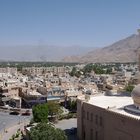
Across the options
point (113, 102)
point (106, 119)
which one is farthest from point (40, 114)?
point (106, 119)

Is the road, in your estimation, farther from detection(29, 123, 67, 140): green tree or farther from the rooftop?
the rooftop

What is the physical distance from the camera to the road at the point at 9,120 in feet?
155

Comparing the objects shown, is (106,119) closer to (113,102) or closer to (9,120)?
(113,102)

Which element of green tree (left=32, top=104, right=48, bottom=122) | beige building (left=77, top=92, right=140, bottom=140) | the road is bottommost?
the road

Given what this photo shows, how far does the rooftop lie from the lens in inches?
1164

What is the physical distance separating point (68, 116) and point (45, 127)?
59.6 feet

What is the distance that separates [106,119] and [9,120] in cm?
2486

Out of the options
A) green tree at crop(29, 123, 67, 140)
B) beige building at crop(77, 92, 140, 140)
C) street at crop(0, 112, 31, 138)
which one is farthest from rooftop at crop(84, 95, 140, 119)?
street at crop(0, 112, 31, 138)

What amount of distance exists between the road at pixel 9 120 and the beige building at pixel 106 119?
47.3 feet

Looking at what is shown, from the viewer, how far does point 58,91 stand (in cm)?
6381

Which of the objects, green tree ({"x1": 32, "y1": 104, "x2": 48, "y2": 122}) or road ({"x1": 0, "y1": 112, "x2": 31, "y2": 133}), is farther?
road ({"x1": 0, "y1": 112, "x2": 31, "y2": 133})

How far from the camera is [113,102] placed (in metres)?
34.5

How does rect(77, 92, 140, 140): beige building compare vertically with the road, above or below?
above

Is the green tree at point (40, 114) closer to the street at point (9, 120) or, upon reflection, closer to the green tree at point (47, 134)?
the street at point (9, 120)
